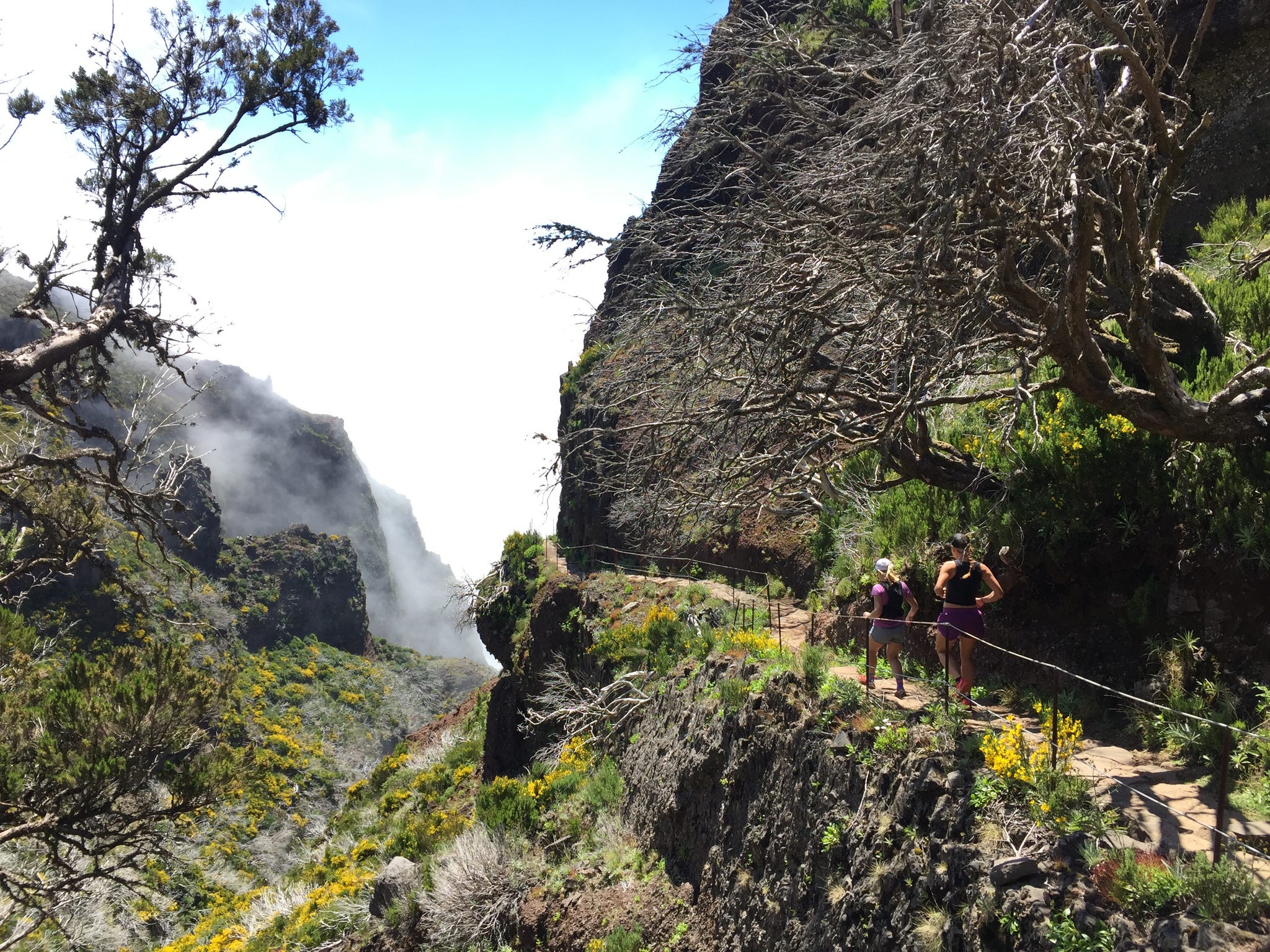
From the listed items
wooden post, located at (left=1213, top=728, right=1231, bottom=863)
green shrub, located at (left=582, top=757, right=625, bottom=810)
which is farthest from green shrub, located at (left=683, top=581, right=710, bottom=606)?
wooden post, located at (left=1213, top=728, right=1231, bottom=863)

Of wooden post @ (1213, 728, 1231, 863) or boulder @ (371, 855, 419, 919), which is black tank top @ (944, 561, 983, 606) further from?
boulder @ (371, 855, 419, 919)

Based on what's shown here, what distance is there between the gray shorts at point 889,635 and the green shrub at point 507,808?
21.2 ft

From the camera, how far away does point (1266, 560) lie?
229 inches

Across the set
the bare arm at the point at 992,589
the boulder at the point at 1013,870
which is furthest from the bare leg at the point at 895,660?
the boulder at the point at 1013,870

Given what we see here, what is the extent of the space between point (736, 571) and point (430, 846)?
6828mm

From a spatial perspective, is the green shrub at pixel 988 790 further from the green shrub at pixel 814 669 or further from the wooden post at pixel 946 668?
the green shrub at pixel 814 669

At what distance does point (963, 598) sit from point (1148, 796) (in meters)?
2.09

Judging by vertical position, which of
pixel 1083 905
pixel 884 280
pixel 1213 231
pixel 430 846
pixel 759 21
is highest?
pixel 759 21

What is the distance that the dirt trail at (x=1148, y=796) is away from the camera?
422cm

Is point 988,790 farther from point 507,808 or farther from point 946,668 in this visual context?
point 507,808

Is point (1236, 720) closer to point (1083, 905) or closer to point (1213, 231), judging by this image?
point (1083, 905)

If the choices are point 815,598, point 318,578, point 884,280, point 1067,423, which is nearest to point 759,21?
point 884,280

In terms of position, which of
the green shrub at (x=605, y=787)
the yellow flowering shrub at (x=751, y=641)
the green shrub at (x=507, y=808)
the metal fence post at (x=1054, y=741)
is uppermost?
the yellow flowering shrub at (x=751, y=641)

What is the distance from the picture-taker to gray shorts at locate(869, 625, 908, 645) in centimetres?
721
